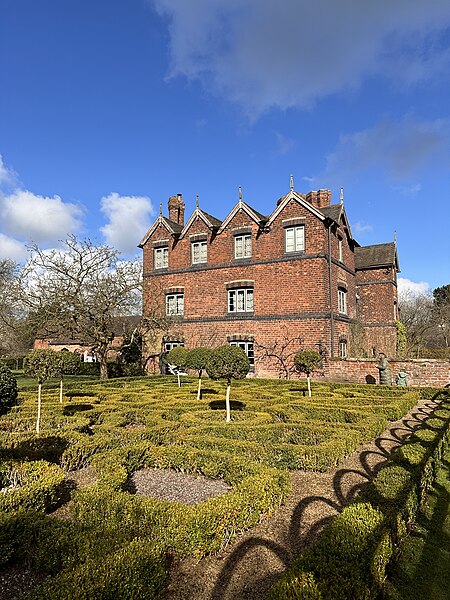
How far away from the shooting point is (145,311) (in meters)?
27.2

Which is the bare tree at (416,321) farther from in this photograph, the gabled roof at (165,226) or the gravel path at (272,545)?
the gravel path at (272,545)

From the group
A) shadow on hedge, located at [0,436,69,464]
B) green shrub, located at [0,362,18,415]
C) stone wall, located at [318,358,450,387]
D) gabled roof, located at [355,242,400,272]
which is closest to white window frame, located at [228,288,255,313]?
stone wall, located at [318,358,450,387]

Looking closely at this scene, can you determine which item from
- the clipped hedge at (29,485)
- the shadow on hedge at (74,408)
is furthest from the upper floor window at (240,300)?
the clipped hedge at (29,485)

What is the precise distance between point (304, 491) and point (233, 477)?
1.19m

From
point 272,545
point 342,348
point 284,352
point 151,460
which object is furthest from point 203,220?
point 272,545

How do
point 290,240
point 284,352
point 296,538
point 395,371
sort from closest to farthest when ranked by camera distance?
point 296,538 < point 395,371 < point 284,352 < point 290,240

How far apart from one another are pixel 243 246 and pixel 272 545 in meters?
20.6

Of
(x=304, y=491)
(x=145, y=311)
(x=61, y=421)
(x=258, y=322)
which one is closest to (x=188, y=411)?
(x=61, y=421)

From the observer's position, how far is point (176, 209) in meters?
30.1

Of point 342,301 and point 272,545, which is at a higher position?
point 342,301

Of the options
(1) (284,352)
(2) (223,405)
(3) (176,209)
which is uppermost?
(3) (176,209)

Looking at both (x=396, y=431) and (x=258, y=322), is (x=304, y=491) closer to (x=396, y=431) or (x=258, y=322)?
(x=396, y=431)

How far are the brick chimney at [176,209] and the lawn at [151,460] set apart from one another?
681 inches

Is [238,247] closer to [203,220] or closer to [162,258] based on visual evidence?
[203,220]
